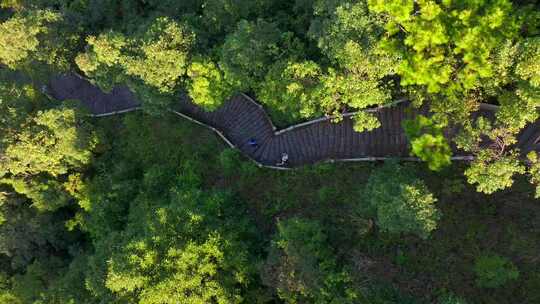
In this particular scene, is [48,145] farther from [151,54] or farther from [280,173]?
[280,173]

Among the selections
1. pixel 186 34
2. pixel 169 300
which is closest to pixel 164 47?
pixel 186 34

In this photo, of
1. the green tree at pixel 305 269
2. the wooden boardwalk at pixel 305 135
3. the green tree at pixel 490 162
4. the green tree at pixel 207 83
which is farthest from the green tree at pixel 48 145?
the green tree at pixel 490 162

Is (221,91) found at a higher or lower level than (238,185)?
higher

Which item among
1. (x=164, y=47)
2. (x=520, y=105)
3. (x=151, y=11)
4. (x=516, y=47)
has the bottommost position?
(x=520, y=105)

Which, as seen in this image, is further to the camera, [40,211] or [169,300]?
[40,211]

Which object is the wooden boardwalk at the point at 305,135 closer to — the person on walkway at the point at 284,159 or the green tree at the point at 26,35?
the person on walkway at the point at 284,159

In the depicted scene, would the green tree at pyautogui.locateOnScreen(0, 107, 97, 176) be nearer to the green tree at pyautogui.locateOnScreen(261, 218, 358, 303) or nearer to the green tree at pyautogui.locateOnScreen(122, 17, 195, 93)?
the green tree at pyautogui.locateOnScreen(122, 17, 195, 93)

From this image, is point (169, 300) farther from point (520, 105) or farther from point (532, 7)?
point (532, 7)

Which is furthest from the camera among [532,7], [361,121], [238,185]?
[238,185]

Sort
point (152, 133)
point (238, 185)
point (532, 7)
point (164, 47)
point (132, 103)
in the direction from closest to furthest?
point (532, 7)
point (164, 47)
point (238, 185)
point (152, 133)
point (132, 103)
